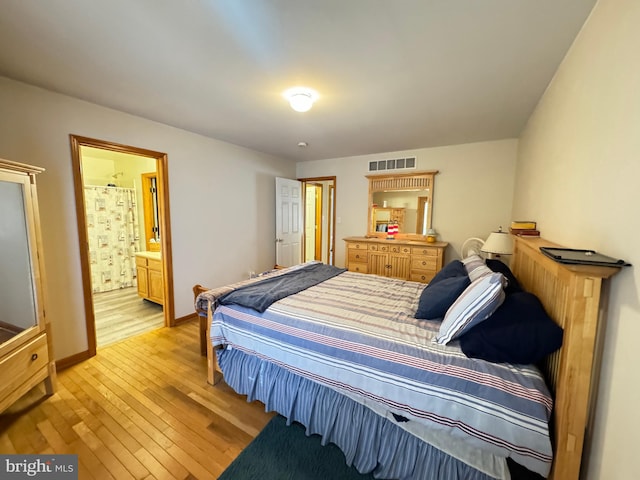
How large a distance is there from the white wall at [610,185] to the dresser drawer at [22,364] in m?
3.02

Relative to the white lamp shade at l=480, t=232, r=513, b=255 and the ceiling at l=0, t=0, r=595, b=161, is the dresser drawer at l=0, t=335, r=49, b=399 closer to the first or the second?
the ceiling at l=0, t=0, r=595, b=161

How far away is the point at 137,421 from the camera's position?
1729mm

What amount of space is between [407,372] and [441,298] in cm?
57

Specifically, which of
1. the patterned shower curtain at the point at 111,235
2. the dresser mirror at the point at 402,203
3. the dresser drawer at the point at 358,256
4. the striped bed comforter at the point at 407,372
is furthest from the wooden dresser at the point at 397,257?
the patterned shower curtain at the point at 111,235

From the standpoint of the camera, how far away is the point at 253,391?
6.14ft

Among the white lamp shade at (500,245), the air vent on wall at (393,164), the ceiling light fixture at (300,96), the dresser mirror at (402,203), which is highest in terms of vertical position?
the ceiling light fixture at (300,96)

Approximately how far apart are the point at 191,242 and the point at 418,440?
316 centimetres

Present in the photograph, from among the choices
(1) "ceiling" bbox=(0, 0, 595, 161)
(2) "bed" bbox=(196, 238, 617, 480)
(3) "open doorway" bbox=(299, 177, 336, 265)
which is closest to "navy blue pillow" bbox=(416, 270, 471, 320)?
(2) "bed" bbox=(196, 238, 617, 480)

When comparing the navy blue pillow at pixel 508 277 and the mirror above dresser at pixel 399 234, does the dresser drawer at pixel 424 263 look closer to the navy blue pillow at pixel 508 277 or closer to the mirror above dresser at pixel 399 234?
the mirror above dresser at pixel 399 234

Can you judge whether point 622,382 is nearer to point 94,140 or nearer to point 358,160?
point 94,140

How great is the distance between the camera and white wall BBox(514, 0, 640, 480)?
829 mm

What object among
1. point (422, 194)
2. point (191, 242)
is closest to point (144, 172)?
point (191, 242)

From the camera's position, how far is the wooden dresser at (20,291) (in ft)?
5.37

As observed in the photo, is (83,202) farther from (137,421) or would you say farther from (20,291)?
(137,421)
